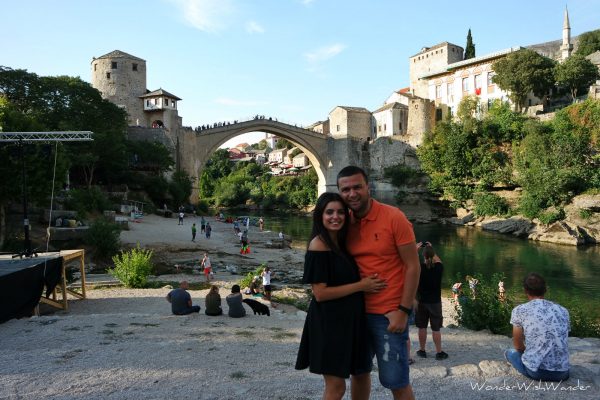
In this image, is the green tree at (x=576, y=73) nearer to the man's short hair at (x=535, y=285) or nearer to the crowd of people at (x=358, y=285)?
the man's short hair at (x=535, y=285)

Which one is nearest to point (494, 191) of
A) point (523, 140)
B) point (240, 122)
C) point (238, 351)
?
point (523, 140)

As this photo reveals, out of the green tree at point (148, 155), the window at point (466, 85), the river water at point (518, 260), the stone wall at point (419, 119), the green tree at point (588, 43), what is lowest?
the river water at point (518, 260)

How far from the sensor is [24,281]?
21.7 feet

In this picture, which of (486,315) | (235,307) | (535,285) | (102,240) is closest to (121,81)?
(102,240)

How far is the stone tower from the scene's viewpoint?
36.8m

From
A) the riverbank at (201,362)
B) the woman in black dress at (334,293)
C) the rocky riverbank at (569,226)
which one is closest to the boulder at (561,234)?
the rocky riverbank at (569,226)

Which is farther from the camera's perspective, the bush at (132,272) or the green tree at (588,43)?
the green tree at (588,43)

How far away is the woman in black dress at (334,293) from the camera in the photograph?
2494 mm

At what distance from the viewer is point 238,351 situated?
485 cm

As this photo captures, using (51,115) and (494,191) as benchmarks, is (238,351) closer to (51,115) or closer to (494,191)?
(51,115)

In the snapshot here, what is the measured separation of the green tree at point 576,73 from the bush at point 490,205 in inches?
373

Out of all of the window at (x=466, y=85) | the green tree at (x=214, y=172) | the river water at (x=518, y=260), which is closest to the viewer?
the river water at (x=518, y=260)

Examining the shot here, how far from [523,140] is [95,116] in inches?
1123

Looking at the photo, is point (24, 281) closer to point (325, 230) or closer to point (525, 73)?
point (325, 230)
